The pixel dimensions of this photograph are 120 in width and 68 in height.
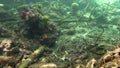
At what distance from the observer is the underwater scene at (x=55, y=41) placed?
852cm

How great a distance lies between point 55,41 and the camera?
11492 millimetres

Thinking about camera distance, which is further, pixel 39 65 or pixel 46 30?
pixel 46 30

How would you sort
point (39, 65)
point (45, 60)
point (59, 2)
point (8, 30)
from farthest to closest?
point (59, 2) → point (8, 30) → point (45, 60) → point (39, 65)

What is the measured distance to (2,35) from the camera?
452 inches

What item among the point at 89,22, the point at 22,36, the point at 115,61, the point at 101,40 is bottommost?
the point at 115,61

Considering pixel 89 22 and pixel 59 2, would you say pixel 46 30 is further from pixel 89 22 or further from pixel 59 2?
pixel 59 2

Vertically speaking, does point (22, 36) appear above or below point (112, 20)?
below

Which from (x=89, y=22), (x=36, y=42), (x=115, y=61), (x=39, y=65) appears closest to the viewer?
(x=115, y=61)

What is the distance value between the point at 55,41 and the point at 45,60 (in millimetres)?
2490

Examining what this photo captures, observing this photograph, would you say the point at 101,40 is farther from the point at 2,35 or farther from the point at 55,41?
the point at 2,35

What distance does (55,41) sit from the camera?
11.5 meters

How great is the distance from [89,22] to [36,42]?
17.6ft

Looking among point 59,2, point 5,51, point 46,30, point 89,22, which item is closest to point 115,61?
point 5,51

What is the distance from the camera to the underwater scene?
8522mm
